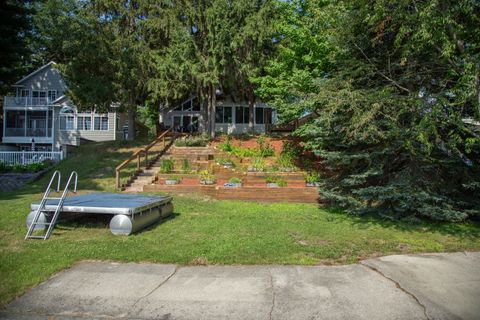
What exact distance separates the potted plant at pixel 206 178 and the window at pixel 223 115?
1582 centimetres

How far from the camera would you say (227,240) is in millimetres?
7074

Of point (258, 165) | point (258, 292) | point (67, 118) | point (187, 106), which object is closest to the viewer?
point (258, 292)

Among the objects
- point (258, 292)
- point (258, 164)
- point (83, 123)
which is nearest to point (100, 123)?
point (83, 123)

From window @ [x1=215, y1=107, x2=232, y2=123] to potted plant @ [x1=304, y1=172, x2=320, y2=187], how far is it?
17.4m

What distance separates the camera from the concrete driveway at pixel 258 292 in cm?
417

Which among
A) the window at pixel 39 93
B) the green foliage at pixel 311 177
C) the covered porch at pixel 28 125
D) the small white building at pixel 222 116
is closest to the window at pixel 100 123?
the covered porch at pixel 28 125

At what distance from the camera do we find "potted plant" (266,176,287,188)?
12500 mm

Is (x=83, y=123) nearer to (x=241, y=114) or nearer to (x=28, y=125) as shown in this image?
(x=28, y=125)

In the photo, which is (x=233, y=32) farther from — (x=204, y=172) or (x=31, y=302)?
(x=31, y=302)

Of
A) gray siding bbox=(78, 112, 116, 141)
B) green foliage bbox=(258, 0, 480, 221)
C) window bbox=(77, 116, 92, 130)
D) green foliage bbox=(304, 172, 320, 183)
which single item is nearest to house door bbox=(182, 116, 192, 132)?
gray siding bbox=(78, 112, 116, 141)

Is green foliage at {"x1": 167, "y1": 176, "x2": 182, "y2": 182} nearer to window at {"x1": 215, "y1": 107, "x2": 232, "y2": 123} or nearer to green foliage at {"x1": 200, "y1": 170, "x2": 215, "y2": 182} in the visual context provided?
green foliage at {"x1": 200, "y1": 170, "x2": 215, "y2": 182}

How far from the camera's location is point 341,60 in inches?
418

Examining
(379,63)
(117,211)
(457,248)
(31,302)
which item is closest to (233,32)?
(379,63)

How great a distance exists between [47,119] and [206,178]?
24976 mm
